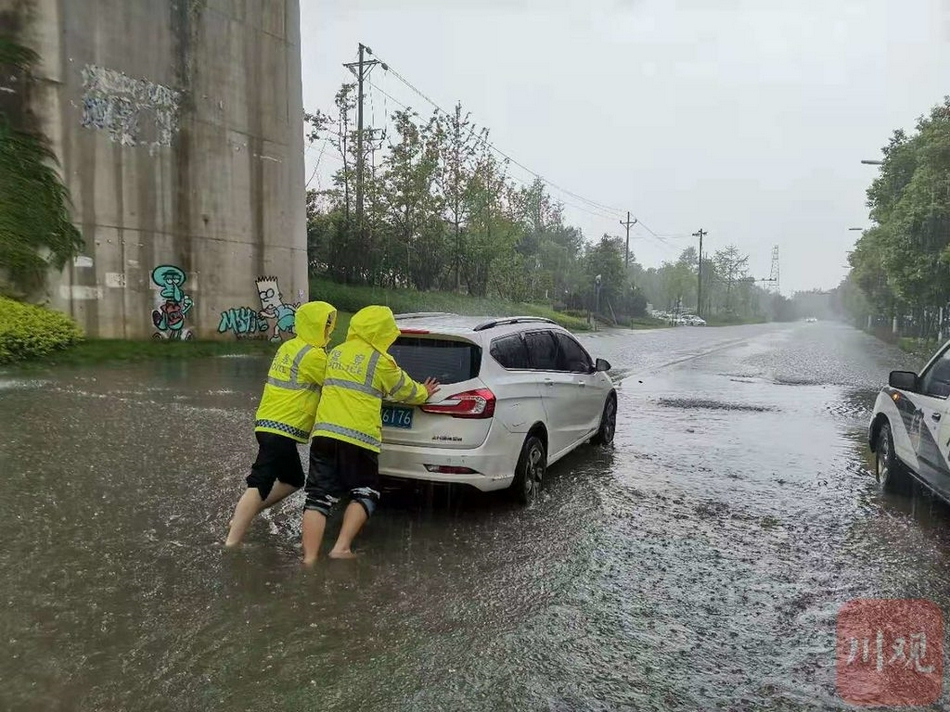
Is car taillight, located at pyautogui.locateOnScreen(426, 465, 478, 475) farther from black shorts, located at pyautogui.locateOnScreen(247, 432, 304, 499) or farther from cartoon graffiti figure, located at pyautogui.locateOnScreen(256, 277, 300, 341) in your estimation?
cartoon graffiti figure, located at pyautogui.locateOnScreen(256, 277, 300, 341)

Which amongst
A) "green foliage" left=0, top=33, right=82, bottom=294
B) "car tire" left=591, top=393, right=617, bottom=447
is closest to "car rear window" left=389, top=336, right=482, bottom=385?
"car tire" left=591, top=393, right=617, bottom=447

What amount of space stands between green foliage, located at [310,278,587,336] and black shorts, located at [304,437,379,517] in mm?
19210

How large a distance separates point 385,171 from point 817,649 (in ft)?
112

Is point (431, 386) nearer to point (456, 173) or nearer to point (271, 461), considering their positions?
point (271, 461)

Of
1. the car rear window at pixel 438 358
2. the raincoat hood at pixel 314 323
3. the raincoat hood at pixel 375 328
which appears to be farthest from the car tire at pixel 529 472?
the raincoat hood at pixel 314 323

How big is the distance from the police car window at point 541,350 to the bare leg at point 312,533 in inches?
99.8

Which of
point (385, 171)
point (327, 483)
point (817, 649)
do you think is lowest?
point (817, 649)

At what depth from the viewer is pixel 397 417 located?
5.44 meters

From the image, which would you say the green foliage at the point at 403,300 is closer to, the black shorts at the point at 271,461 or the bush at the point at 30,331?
the bush at the point at 30,331

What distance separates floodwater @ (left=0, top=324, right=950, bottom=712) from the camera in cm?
328

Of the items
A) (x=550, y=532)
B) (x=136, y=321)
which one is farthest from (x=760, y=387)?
(x=136, y=321)

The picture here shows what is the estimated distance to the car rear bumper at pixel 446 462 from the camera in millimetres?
5336

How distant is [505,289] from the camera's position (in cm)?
4966

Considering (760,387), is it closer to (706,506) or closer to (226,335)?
(706,506)
